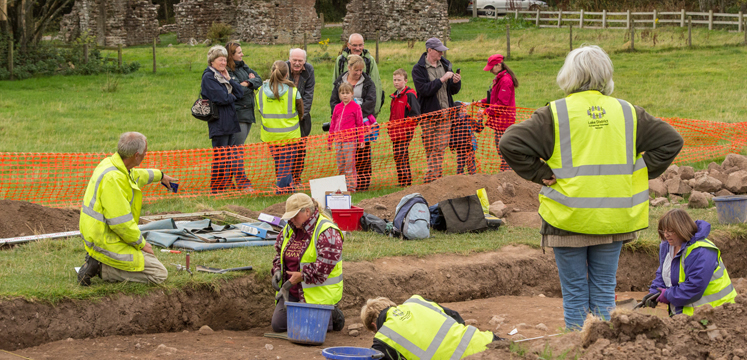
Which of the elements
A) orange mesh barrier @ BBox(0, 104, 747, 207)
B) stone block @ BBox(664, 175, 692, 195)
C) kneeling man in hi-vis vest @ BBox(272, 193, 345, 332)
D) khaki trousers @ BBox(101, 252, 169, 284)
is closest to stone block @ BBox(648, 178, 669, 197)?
stone block @ BBox(664, 175, 692, 195)

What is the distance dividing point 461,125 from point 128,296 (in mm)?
6629

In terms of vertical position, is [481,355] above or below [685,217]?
below

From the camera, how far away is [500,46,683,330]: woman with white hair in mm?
4805

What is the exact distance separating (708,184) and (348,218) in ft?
18.4

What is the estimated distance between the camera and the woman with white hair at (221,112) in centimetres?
1076

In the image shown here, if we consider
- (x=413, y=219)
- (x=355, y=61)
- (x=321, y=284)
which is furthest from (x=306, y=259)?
(x=355, y=61)

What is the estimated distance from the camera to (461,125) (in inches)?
472

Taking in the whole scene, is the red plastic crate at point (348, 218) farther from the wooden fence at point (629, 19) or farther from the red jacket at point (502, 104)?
the wooden fence at point (629, 19)

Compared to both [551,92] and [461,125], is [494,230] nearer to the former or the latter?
[461,125]

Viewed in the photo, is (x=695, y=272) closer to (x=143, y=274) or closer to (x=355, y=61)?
(x=143, y=274)

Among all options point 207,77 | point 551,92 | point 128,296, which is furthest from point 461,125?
point 551,92

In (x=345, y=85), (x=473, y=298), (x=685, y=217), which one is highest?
(x=345, y=85)

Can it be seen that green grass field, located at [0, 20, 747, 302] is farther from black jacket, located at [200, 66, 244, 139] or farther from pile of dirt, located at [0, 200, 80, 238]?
black jacket, located at [200, 66, 244, 139]

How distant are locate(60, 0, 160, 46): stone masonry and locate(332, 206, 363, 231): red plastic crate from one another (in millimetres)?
29657
